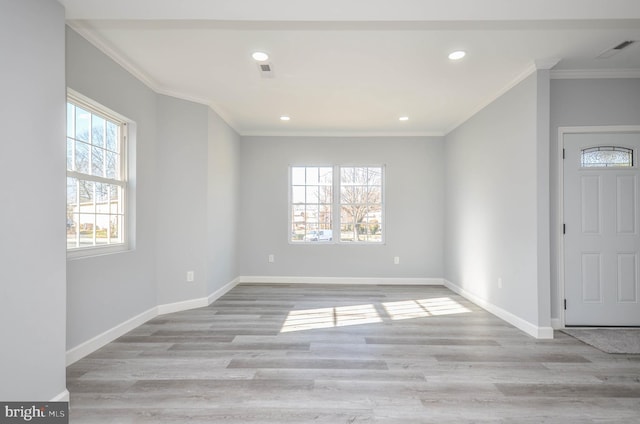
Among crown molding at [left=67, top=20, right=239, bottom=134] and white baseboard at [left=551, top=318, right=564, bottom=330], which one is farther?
white baseboard at [left=551, top=318, right=564, bottom=330]

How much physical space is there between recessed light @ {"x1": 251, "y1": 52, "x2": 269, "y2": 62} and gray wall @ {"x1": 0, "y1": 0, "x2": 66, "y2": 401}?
1518 millimetres

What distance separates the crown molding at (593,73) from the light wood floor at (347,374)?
268 cm

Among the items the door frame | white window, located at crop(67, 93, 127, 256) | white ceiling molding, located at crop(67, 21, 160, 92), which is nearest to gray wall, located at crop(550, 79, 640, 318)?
the door frame

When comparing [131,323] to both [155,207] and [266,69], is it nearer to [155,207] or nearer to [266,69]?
[155,207]

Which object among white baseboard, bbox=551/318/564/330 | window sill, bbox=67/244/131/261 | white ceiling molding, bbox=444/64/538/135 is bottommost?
white baseboard, bbox=551/318/564/330

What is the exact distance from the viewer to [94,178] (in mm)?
3135

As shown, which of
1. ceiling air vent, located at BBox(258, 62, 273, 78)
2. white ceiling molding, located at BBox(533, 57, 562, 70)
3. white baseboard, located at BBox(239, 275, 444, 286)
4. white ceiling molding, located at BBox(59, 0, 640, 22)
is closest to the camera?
white ceiling molding, located at BBox(59, 0, 640, 22)

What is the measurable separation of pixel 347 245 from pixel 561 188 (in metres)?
3.40

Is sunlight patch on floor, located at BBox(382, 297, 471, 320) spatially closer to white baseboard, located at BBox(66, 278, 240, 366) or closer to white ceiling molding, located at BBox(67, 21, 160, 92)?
white baseboard, located at BBox(66, 278, 240, 366)

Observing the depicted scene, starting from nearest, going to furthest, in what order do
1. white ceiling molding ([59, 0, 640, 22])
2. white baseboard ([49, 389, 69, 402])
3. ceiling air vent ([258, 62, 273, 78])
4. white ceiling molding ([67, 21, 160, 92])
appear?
white baseboard ([49, 389, 69, 402]) < white ceiling molding ([59, 0, 640, 22]) < white ceiling molding ([67, 21, 160, 92]) < ceiling air vent ([258, 62, 273, 78])

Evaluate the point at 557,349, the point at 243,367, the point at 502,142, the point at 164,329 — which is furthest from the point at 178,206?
the point at 557,349

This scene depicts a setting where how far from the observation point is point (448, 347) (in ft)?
10.1

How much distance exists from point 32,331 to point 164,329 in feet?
5.84

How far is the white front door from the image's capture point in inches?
139
